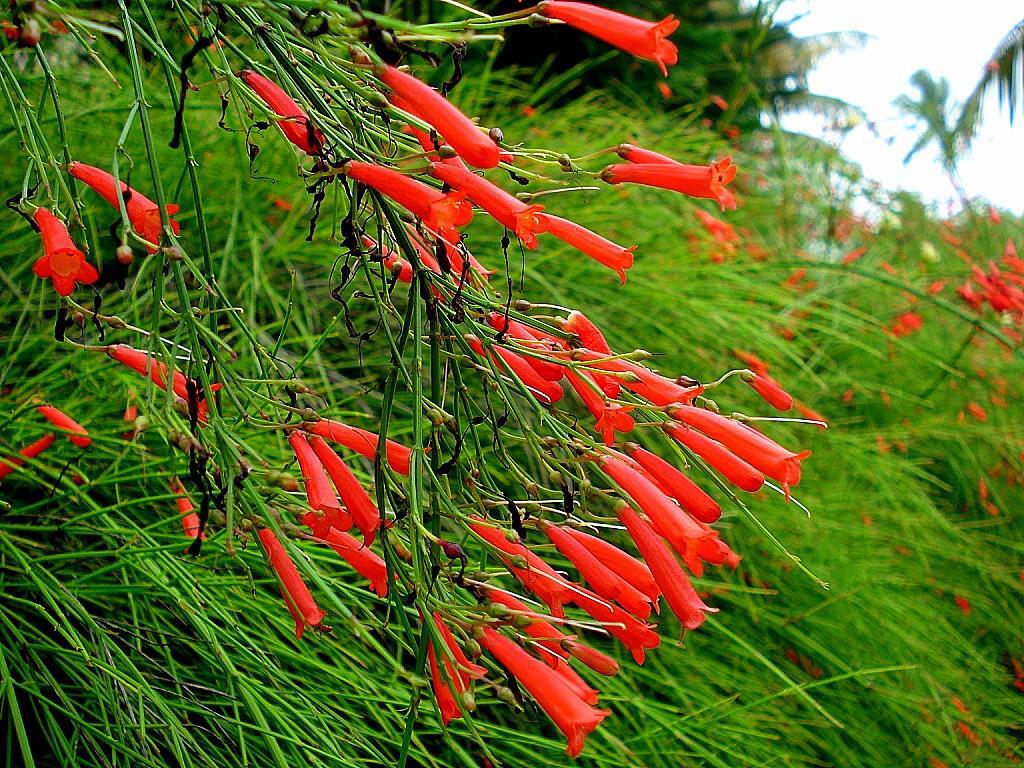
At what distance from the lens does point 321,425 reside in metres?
0.95

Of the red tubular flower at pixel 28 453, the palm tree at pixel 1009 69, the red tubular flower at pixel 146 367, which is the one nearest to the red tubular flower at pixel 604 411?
the red tubular flower at pixel 146 367

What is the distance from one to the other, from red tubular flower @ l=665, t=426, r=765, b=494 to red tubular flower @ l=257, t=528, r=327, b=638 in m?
0.39

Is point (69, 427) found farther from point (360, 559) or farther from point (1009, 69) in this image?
point (1009, 69)

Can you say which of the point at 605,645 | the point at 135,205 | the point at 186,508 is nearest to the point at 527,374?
the point at 135,205

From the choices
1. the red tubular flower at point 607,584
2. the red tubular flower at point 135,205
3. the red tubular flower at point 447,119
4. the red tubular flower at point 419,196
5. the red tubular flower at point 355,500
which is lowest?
the red tubular flower at point 355,500

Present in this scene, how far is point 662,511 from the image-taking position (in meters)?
0.89

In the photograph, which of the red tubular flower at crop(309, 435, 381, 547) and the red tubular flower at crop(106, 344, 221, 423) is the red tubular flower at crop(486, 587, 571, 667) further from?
the red tubular flower at crop(106, 344, 221, 423)

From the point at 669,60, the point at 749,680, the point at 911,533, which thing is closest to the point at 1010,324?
the point at 911,533

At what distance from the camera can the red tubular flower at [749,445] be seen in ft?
2.94

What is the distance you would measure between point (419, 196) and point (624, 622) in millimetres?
453

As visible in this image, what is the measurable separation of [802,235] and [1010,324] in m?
1.34

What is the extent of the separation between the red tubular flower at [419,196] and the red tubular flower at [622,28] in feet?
0.75

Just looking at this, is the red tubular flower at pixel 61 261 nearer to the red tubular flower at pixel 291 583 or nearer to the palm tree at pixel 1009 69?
the red tubular flower at pixel 291 583

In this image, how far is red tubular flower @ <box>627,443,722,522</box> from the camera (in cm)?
93
